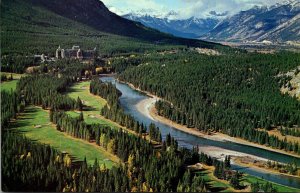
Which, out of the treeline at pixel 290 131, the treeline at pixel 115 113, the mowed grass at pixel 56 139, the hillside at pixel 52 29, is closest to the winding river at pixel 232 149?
the treeline at pixel 115 113

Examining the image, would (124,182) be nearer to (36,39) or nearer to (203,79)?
(203,79)

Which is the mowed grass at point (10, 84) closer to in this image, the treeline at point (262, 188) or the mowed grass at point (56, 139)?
the mowed grass at point (56, 139)

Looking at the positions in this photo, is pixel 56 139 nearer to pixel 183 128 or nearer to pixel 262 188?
pixel 183 128

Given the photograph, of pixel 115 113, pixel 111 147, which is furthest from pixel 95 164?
pixel 115 113

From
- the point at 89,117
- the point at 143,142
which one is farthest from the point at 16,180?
the point at 89,117

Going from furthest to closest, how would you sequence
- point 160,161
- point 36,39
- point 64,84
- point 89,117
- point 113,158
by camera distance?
1. point 36,39
2. point 64,84
3. point 89,117
4. point 113,158
5. point 160,161
